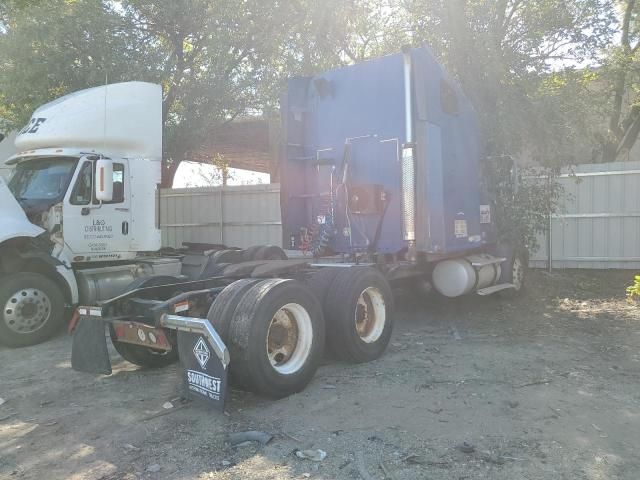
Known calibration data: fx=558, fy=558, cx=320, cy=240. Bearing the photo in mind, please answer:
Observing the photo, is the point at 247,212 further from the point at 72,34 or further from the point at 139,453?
the point at 139,453

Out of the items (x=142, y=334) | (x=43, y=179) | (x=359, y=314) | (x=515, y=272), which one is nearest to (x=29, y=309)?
(x=43, y=179)

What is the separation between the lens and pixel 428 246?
7160 millimetres

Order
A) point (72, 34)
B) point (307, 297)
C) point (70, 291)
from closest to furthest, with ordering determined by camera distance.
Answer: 1. point (307, 297)
2. point (70, 291)
3. point (72, 34)

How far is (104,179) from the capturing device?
8.06 m

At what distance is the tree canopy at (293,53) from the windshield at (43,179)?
10.9ft

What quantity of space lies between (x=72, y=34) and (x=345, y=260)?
7.71 m

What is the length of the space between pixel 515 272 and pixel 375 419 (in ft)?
21.5

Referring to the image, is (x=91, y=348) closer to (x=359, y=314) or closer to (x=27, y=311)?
(x=359, y=314)

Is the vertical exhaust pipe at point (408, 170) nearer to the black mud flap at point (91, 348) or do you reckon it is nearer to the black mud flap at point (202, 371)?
the black mud flap at point (202, 371)

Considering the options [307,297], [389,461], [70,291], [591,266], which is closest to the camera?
[389,461]

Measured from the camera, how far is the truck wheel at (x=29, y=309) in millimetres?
7121

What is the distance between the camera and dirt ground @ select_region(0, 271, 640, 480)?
3.48 metres

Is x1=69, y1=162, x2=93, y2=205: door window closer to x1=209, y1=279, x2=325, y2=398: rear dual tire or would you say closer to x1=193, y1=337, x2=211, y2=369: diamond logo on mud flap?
x1=209, y1=279, x2=325, y2=398: rear dual tire

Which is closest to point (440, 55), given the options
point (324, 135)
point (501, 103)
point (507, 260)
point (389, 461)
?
point (501, 103)
